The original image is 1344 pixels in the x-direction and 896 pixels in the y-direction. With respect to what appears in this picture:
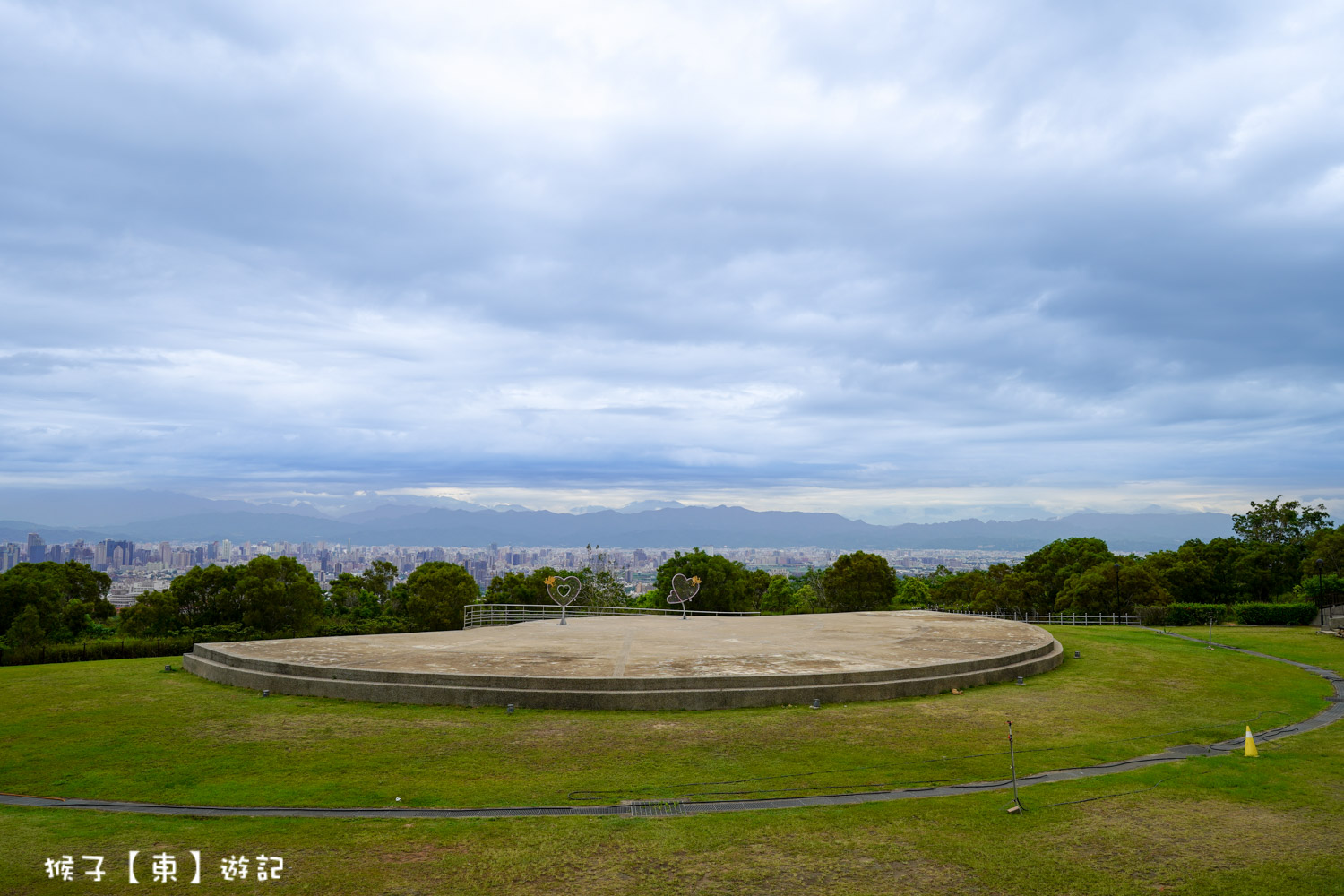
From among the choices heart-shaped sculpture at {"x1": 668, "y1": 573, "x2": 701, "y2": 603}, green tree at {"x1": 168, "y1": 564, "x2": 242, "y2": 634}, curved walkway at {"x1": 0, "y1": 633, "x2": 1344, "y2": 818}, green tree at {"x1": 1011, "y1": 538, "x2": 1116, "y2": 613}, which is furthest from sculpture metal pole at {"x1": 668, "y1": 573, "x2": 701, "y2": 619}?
green tree at {"x1": 1011, "y1": 538, "x2": 1116, "y2": 613}

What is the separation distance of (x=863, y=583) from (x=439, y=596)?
30.3 meters

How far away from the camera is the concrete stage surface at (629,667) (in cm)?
1420

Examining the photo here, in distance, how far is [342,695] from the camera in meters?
14.9

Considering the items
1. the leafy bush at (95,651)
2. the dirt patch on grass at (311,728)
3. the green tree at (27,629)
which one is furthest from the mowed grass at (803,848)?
the green tree at (27,629)

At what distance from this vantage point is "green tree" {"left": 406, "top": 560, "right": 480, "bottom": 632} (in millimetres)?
44281

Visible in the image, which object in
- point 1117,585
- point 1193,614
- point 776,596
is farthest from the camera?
point 776,596

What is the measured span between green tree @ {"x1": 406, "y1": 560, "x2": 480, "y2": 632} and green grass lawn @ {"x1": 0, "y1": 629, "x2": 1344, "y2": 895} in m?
28.5

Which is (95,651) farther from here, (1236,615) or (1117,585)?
(1117,585)

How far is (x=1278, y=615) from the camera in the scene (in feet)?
113

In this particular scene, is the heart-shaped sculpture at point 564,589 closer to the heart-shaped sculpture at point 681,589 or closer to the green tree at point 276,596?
the heart-shaped sculpture at point 681,589

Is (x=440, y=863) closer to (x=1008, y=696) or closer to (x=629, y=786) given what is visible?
(x=629, y=786)

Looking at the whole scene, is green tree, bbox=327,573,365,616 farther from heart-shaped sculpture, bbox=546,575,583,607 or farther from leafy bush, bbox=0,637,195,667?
heart-shaped sculpture, bbox=546,575,583,607

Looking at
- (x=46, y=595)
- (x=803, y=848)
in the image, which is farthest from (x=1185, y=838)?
(x=46, y=595)

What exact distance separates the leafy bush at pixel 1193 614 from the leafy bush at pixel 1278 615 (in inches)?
31.3
